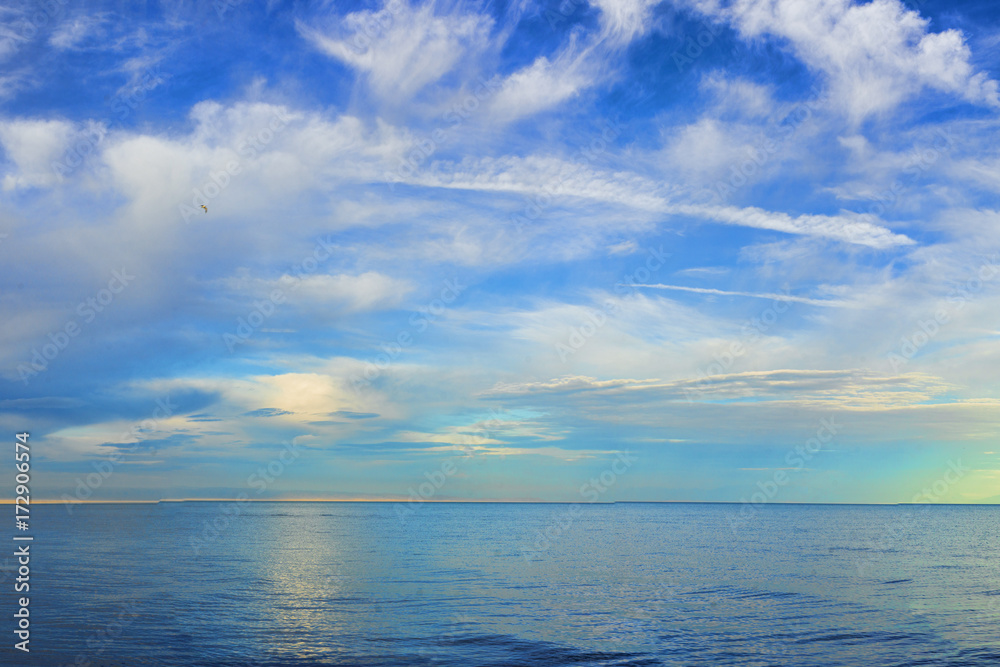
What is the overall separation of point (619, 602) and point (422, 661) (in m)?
20.4

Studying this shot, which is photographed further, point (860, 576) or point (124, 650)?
point (860, 576)

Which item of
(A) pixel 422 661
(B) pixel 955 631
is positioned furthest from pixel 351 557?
(B) pixel 955 631

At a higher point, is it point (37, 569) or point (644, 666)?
point (37, 569)

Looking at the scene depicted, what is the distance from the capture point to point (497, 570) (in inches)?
2571

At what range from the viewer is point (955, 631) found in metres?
38.8

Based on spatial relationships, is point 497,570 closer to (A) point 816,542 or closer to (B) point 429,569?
(B) point 429,569

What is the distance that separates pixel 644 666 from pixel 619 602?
16.8 metres

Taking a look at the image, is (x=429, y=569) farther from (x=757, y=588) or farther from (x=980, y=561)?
(x=980, y=561)

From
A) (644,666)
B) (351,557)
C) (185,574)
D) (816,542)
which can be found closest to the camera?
(644,666)

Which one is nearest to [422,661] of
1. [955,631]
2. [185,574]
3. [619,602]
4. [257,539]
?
[619,602]

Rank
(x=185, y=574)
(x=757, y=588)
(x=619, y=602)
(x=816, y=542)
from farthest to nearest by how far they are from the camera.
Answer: (x=816, y=542) → (x=185, y=574) → (x=757, y=588) → (x=619, y=602)

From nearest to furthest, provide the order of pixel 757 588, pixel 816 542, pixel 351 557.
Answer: pixel 757 588, pixel 351 557, pixel 816 542

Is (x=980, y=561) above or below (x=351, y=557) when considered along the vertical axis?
below

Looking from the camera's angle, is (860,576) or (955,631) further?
(860,576)
